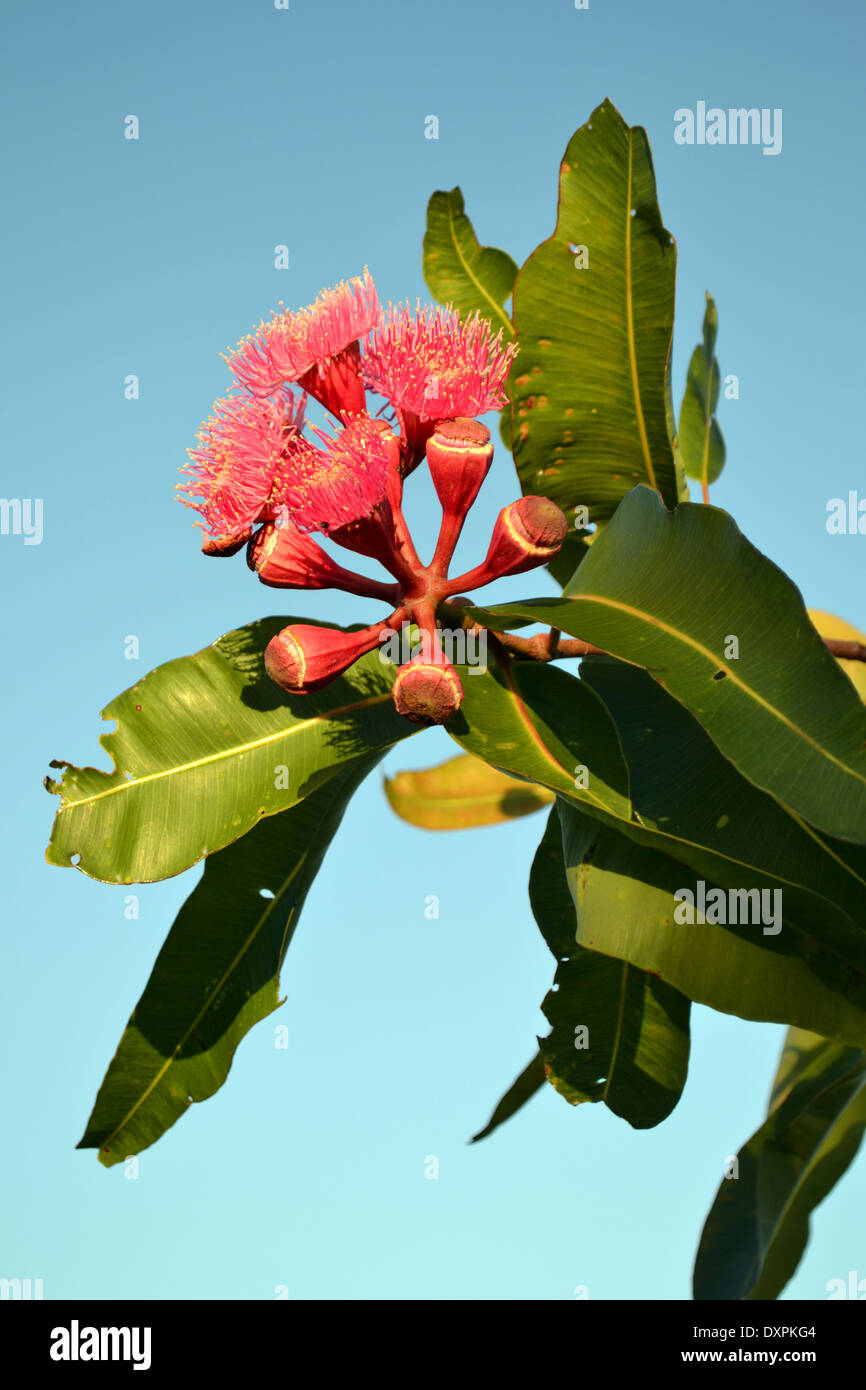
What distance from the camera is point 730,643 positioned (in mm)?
1524

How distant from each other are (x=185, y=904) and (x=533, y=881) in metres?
0.70

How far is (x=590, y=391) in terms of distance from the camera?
2.05m

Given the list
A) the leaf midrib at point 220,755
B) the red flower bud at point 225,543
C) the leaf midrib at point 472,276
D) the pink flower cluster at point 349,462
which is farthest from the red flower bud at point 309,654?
the leaf midrib at point 472,276

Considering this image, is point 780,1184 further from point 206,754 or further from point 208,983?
point 206,754

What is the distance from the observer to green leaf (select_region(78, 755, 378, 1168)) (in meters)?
2.13

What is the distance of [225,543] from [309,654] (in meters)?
0.23

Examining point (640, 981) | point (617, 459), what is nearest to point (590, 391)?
point (617, 459)

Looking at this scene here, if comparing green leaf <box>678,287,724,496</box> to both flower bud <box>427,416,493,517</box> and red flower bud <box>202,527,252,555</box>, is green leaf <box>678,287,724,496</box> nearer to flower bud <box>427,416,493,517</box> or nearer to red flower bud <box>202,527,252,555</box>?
flower bud <box>427,416,493,517</box>

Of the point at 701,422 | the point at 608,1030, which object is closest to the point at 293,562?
the point at 608,1030

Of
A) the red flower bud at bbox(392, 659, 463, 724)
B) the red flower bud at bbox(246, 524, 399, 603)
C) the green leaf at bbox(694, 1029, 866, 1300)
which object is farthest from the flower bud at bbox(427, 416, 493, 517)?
the green leaf at bbox(694, 1029, 866, 1300)

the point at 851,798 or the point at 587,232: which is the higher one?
the point at 587,232

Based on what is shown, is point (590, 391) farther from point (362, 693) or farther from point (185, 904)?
point (185, 904)

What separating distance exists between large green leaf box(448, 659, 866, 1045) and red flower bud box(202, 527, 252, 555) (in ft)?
1.49

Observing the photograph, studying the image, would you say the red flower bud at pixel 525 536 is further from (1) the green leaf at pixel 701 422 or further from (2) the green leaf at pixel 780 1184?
(2) the green leaf at pixel 780 1184
